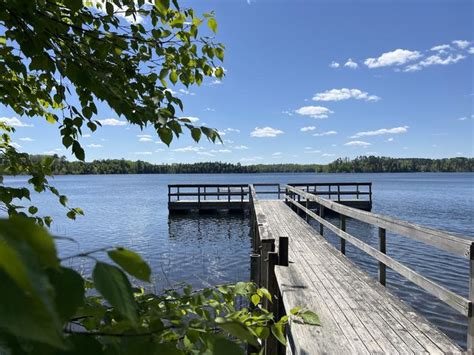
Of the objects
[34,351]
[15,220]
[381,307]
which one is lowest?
[381,307]

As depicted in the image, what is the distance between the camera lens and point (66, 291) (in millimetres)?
492

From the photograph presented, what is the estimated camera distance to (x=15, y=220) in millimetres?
400

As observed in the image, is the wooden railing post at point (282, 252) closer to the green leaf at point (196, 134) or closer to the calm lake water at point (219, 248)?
the calm lake water at point (219, 248)

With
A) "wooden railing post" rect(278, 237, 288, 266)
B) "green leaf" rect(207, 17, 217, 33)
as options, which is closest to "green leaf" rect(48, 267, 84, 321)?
"green leaf" rect(207, 17, 217, 33)

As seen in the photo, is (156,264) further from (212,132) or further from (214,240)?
(212,132)

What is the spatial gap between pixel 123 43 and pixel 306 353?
2.49 m

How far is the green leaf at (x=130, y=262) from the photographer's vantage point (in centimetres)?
53

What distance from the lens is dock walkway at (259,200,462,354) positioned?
304 centimetres

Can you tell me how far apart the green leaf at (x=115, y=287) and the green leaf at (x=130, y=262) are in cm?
1

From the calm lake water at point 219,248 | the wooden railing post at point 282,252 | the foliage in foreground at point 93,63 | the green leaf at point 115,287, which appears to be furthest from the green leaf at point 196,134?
the wooden railing post at point 282,252

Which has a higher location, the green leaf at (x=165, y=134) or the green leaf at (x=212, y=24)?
the green leaf at (x=212, y=24)

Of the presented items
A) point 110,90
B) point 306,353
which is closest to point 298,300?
point 306,353

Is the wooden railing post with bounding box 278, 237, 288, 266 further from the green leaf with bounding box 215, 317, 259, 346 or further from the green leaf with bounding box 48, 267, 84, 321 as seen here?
the green leaf with bounding box 48, 267, 84, 321

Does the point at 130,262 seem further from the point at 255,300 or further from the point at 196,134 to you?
the point at 255,300
